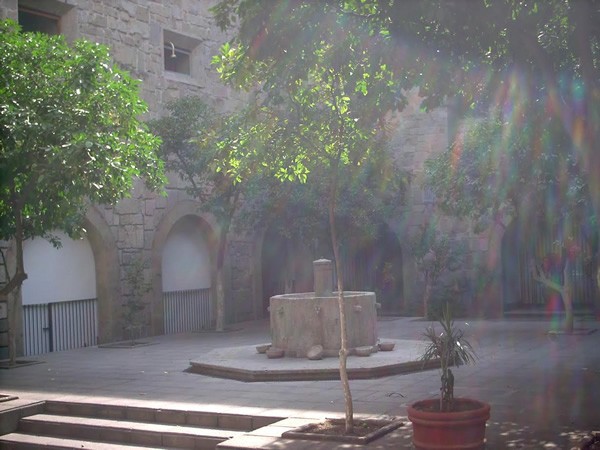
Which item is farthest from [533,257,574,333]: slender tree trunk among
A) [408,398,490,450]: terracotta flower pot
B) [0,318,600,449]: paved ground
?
[408,398,490,450]: terracotta flower pot

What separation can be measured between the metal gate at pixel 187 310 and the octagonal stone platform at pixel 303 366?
6167 mm

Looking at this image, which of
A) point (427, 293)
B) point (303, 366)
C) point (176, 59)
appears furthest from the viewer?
point (427, 293)

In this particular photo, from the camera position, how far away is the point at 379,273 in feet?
79.6

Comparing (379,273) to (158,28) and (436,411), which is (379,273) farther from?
(436,411)

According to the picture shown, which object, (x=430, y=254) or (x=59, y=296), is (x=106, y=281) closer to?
(x=59, y=296)

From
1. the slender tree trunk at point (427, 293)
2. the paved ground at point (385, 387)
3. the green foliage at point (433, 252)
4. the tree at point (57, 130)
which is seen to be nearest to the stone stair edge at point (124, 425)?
the paved ground at point (385, 387)

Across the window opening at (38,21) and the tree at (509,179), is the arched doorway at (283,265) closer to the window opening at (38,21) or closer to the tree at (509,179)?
the tree at (509,179)

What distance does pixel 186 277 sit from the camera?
20.9 m

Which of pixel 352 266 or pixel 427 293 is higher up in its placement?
pixel 352 266

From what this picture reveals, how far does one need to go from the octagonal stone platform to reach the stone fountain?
29 cm

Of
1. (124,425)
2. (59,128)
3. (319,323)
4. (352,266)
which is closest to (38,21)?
(59,128)

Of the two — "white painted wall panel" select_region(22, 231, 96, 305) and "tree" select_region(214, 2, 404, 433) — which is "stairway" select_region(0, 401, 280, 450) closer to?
"tree" select_region(214, 2, 404, 433)

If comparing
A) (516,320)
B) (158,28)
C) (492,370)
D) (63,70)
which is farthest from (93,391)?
(516,320)

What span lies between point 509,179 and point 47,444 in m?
9.16
